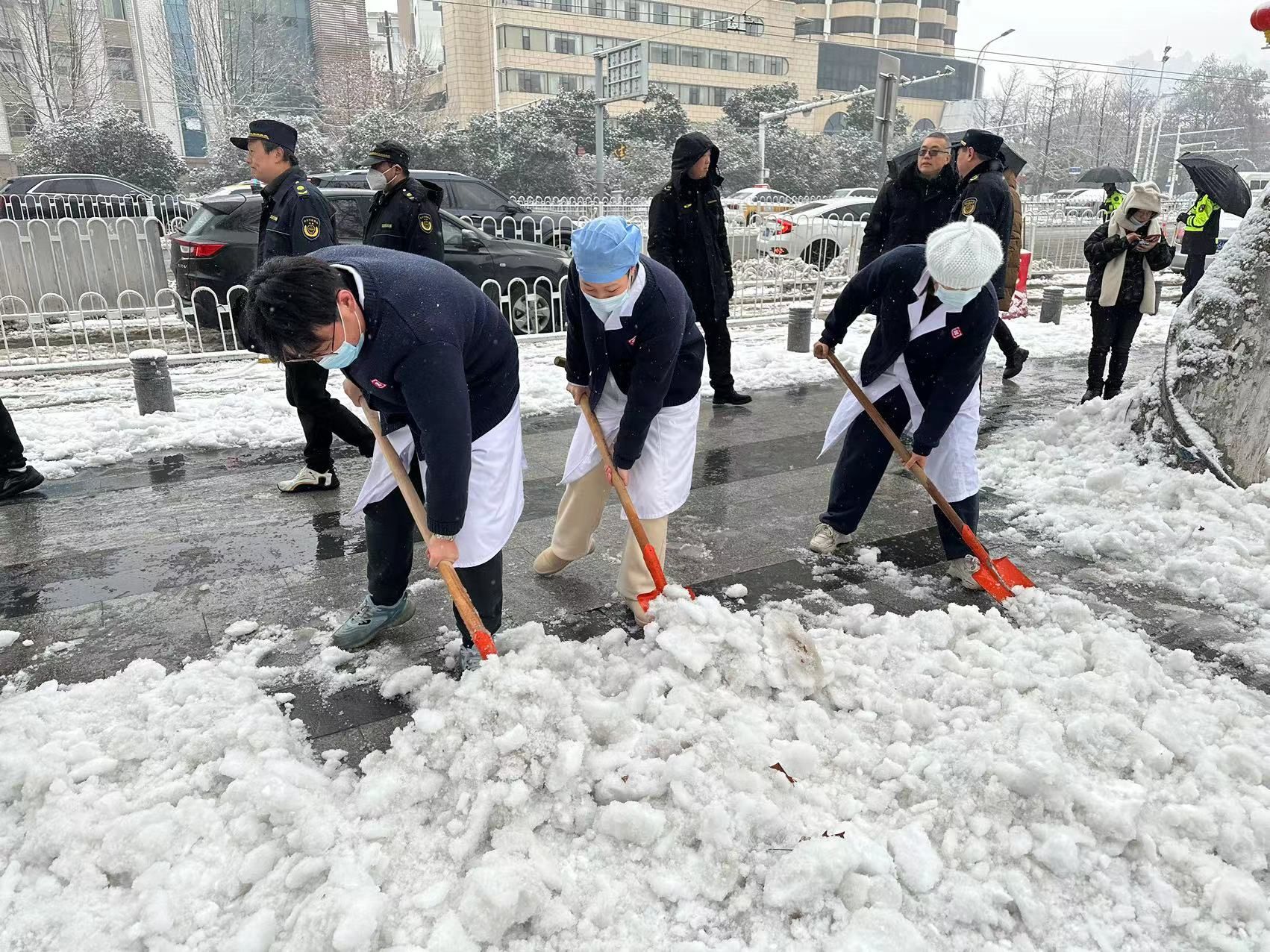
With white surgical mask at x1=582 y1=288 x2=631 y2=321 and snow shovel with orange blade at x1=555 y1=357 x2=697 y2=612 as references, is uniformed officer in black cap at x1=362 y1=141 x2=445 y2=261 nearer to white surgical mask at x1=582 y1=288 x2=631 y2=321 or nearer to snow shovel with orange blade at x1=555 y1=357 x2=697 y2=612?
snow shovel with orange blade at x1=555 y1=357 x2=697 y2=612

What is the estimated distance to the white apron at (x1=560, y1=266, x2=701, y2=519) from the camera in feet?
10.1

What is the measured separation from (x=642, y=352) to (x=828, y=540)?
1.57 metres

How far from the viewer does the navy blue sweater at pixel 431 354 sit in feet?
7.14

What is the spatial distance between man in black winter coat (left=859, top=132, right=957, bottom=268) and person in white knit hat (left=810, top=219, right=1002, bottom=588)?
2.10m

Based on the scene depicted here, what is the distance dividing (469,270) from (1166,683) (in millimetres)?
7200

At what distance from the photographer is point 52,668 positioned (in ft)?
9.50

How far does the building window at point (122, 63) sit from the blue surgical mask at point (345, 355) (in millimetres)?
37555

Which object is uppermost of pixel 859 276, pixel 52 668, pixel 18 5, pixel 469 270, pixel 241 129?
pixel 18 5

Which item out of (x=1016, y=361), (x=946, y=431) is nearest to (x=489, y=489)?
(x=946, y=431)

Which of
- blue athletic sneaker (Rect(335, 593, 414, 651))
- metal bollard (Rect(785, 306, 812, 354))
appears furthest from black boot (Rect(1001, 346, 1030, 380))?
blue athletic sneaker (Rect(335, 593, 414, 651))

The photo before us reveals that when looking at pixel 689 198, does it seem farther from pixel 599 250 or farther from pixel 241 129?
pixel 241 129

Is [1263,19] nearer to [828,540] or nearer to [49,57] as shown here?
[828,540]

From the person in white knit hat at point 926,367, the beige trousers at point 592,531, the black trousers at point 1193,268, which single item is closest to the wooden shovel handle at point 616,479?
the beige trousers at point 592,531

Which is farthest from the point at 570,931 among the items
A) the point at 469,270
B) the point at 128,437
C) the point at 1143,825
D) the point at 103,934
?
the point at 469,270
